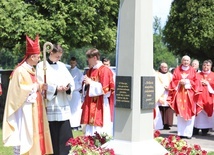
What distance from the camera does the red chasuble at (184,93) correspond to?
36.7 ft

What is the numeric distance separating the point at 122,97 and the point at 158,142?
1.13 metres

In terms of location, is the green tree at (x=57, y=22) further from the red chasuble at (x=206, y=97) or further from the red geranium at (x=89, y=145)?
the red geranium at (x=89, y=145)

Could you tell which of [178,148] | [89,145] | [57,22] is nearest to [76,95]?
[57,22]

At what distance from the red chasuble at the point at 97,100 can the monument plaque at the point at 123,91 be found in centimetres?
249

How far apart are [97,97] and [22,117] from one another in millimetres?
1984

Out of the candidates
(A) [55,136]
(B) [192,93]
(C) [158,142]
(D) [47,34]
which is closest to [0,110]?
(D) [47,34]

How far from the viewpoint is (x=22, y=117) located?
705 centimetres

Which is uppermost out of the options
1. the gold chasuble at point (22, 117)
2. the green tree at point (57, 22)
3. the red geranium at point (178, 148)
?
the green tree at point (57, 22)

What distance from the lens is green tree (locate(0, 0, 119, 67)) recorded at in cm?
1209

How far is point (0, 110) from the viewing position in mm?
16500

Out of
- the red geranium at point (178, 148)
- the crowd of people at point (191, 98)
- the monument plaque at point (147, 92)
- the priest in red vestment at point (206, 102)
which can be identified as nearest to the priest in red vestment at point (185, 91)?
the crowd of people at point (191, 98)

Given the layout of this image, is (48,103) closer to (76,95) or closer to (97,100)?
(97,100)

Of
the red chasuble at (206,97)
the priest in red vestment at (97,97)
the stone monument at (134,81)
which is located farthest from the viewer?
the red chasuble at (206,97)

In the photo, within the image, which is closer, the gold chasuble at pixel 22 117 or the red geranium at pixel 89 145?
the red geranium at pixel 89 145
